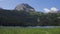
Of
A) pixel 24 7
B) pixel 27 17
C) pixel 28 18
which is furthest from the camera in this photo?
pixel 24 7

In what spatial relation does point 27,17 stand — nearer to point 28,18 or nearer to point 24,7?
point 28,18

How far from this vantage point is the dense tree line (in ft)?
16.3

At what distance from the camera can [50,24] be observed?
5.27 m

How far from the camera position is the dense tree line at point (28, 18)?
4.97m

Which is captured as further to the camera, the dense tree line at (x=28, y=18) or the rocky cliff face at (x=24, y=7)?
the rocky cliff face at (x=24, y=7)

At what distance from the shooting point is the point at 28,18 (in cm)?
496

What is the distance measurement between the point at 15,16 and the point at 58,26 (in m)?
1.99

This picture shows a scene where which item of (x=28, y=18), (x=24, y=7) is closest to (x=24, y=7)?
(x=24, y=7)

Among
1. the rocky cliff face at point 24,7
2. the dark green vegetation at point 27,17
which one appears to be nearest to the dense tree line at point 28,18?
the dark green vegetation at point 27,17

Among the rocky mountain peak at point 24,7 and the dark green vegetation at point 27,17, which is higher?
the rocky mountain peak at point 24,7

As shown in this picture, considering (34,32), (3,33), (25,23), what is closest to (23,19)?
(25,23)

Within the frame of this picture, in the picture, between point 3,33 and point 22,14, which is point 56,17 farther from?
point 3,33

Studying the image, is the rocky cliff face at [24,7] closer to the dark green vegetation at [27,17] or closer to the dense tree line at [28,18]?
the dark green vegetation at [27,17]

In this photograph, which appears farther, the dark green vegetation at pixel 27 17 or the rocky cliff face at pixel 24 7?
the rocky cliff face at pixel 24 7
